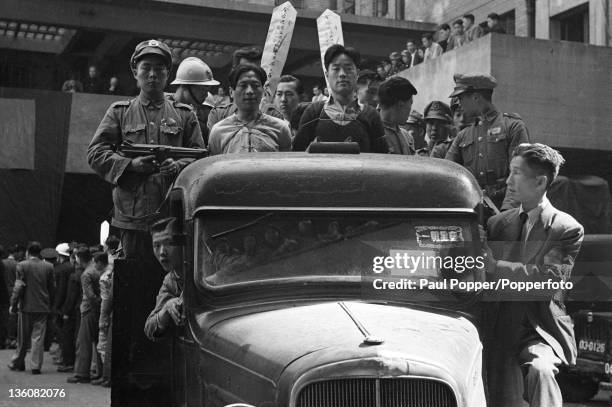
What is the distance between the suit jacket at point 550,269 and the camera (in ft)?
16.4

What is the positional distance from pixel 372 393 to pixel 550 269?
1.35 m

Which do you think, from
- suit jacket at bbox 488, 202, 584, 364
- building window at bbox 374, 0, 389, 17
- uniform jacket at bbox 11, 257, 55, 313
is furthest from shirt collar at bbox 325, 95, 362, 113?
building window at bbox 374, 0, 389, 17

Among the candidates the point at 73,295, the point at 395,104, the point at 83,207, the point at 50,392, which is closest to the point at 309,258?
the point at 395,104

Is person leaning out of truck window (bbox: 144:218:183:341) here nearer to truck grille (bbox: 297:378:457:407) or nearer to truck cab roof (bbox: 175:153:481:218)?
truck cab roof (bbox: 175:153:481:218)

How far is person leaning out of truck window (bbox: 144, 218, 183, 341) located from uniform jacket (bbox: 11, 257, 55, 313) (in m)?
11.8

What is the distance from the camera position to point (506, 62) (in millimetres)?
18656

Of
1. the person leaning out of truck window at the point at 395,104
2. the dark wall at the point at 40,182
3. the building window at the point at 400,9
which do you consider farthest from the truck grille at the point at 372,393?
the building window at the point at 400,9

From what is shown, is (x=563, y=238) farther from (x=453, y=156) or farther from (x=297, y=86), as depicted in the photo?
(x=297, y=86)

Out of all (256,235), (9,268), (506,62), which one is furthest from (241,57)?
(9,268)

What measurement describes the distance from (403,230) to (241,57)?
402cm

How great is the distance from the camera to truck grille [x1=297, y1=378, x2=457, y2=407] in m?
4.03

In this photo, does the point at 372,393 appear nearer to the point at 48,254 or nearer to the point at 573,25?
the point at 48,254

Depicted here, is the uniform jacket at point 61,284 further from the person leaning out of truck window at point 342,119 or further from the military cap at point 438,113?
the person leaning out of truck window at point 342,119

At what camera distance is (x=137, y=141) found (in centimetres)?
700
